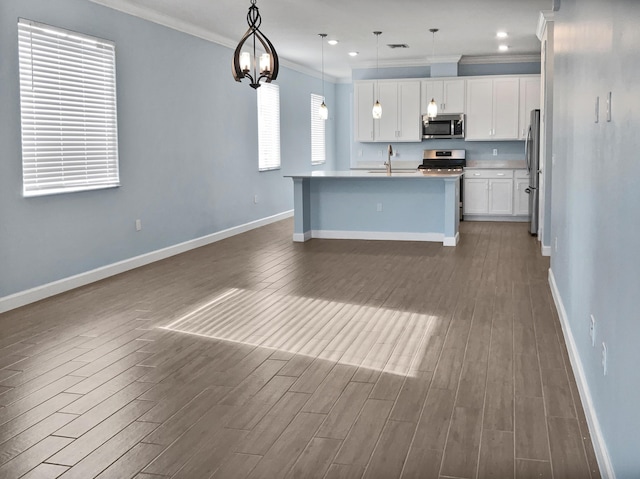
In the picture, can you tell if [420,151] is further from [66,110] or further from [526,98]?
[66,110]

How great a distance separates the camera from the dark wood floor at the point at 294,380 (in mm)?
2715

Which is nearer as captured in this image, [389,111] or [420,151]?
[389,111]

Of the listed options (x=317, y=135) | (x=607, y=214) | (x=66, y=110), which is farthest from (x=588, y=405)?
(x=317, y=135)

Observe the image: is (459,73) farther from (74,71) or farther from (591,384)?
(591,384)

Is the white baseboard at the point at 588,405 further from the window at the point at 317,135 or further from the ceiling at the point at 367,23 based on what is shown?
the window at the point at 317,135

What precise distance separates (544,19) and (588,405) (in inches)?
227

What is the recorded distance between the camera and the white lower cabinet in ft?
34.9

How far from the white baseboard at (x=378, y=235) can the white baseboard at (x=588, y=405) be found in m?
3.93

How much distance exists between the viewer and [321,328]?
465 centimetres

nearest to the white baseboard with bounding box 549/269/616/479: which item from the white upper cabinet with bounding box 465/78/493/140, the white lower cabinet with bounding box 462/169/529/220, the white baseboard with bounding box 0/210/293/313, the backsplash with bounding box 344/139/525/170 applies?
the white baseboard with bounding box 0/210/293/313

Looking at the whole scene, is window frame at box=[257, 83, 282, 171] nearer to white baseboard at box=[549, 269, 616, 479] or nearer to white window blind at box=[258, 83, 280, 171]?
white window blind at box=[258, 83, 280, 171]

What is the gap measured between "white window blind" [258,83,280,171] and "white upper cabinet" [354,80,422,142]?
1404mm

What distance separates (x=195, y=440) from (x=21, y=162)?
3518mm

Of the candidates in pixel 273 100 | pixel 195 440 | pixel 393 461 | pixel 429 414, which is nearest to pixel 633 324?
pixel 393 461
